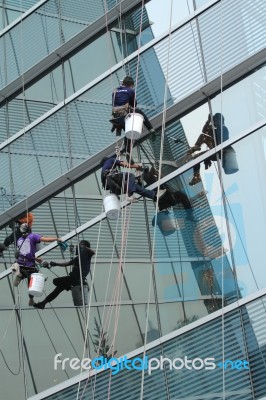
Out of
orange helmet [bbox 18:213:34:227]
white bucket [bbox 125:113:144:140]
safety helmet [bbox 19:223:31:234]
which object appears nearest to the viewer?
white bucket [bbox 125:113:144:140]

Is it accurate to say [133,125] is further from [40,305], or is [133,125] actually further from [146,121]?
[40,305]

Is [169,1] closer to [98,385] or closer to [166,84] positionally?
[166,84]

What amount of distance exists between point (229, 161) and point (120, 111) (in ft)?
5.81

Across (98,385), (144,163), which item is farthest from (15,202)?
(98,385)

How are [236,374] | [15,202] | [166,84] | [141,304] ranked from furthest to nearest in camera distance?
[15,202] → [166,84] → [141,304] → [236,374]

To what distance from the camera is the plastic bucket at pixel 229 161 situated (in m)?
13.3

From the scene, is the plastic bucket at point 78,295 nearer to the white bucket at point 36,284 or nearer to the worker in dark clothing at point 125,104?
the white bucket at point 36,284

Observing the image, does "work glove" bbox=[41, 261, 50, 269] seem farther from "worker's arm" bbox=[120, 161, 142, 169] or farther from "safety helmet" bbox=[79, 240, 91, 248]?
"worker's arm" bbox=[120, 161, 142, 169]

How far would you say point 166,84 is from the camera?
48.0 feet

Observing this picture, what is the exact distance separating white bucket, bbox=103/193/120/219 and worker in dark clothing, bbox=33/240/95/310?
0.87 meters

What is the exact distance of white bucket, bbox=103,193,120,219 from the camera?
13820 mm

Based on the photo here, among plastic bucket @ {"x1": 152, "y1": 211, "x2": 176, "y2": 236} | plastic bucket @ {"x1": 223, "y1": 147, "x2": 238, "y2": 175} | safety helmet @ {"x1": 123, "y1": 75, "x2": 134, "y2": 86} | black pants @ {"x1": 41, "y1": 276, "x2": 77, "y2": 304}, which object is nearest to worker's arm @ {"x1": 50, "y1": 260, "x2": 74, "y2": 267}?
black pants @ {"x1": 41, "y1": 276, "x2": 77, "y2": 304}

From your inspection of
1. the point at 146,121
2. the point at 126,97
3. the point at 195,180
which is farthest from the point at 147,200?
the point at 126,97

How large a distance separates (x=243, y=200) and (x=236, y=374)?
194 centimetres
